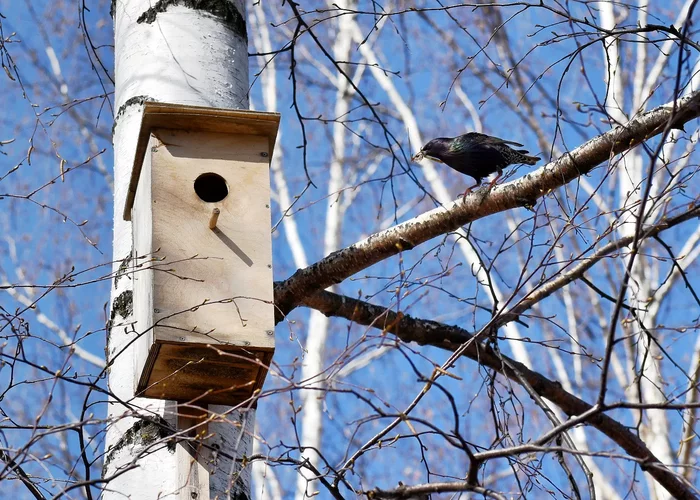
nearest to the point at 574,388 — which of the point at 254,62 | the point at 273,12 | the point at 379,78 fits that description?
the point at 379,78

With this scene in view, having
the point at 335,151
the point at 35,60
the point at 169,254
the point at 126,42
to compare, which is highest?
the point at 35,60

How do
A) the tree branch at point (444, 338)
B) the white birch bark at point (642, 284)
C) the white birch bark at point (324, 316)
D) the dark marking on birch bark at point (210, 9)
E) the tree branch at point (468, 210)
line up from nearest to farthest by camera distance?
the tree branch at point (468, 210) → the dark marking on birch bark at point (210, 9) → the tree branch at point (444, 338) → the white birch bark at point (642, 284) → the white birch bark at point (324, 316)

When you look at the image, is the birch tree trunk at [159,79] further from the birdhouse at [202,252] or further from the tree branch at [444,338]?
the tree branch at [444,338]

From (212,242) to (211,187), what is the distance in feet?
0.97

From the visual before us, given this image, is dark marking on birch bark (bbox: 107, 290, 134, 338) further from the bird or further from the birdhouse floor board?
the bird

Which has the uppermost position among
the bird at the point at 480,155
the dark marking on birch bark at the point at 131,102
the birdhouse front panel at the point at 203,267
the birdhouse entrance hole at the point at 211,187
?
the bird at the point at 480,155

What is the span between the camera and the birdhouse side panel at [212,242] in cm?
235

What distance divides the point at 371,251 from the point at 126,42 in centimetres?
93

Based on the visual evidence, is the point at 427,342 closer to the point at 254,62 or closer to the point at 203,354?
the point at 203,354

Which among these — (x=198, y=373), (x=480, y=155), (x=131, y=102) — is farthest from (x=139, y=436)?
(x=480, y=155)

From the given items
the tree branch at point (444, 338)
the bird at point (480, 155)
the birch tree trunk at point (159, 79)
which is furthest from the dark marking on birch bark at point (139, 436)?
the bird at point (480, 155)

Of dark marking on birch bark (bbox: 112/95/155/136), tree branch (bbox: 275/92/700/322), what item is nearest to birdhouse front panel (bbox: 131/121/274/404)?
dark marking on birch bark (bbox: 112/95/155/136)

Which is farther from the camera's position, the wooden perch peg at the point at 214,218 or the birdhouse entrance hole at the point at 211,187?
the birdhouse entrance hole at the point at 211,187

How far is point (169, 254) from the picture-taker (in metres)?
2.43
